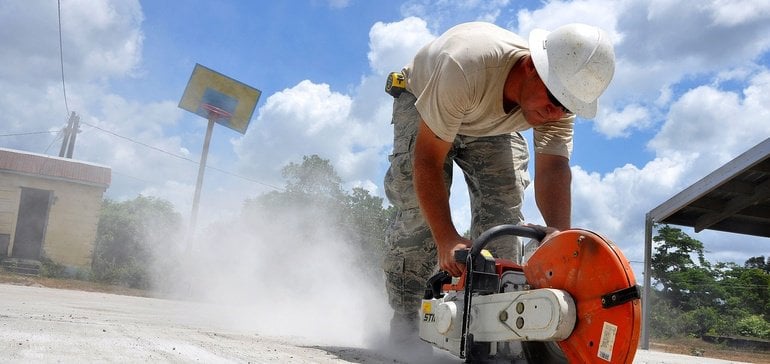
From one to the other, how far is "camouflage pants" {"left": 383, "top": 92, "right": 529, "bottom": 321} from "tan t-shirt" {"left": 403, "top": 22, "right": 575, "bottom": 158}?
538 millimetres

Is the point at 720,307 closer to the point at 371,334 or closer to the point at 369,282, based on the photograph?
the point at 369,282

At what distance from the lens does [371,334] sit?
12.9 ft

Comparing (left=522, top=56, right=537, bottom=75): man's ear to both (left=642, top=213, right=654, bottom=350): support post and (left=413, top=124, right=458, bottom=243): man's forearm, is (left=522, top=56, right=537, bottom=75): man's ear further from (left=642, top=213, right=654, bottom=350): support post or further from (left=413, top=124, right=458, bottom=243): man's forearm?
(left=642, top=213, right=654, bottom=350): support post

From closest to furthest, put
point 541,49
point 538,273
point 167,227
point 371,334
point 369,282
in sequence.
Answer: point 538,273
point 541,49
point 371,334
point 369,282
point 167,227

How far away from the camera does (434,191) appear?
2.63 meters

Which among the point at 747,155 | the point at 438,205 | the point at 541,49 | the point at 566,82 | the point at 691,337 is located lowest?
the point at 691,337

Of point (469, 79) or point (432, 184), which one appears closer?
point (469, 79)

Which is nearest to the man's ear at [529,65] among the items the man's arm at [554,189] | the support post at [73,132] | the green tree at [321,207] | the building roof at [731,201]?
the man's arm at [554,189]

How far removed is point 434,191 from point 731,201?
8.05m

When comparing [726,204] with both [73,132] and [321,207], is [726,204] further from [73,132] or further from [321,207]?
[73,132]

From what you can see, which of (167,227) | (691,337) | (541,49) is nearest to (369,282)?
(541,49)

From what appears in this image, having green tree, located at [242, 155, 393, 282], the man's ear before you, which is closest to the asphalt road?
the man's ear

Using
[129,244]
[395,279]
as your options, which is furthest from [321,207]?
[395,279]

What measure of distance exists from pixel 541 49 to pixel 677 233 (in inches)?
700
